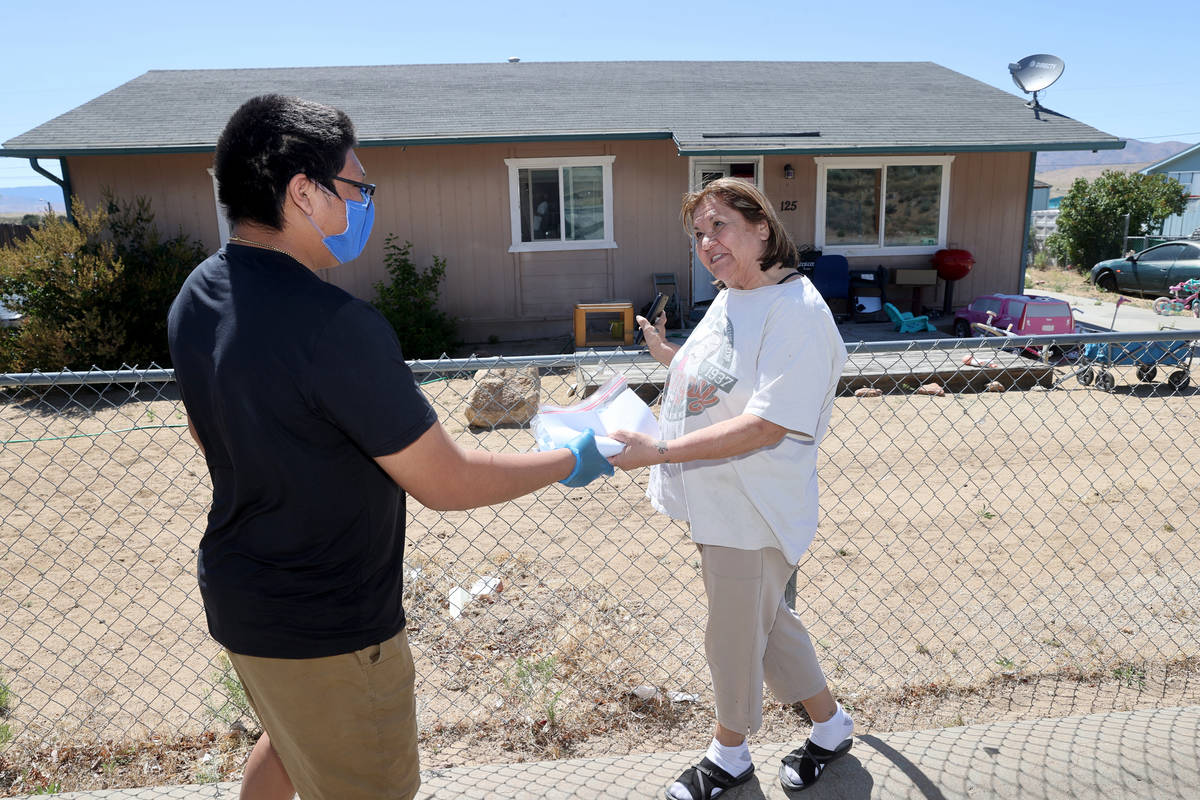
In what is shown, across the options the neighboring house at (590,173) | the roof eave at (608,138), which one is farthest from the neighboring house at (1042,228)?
the roof eave at (608,138)

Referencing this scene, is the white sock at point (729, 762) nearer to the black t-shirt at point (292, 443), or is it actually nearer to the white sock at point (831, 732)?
the white sock at point (831, 732)

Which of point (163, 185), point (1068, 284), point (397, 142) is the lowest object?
point (1068, 284)

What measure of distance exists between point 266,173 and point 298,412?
0.41 m

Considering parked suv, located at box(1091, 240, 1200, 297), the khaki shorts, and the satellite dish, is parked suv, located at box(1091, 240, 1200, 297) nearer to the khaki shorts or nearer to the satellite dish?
the satellite dish

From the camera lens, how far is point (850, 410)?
797 centimetres

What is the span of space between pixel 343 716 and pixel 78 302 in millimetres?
9406

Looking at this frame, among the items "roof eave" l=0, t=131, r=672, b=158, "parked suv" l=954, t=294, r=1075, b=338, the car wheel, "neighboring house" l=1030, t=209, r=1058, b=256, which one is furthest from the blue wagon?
"neighboring house" l=1030, t=209, r=1058, b=256

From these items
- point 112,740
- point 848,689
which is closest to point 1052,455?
point 848,689

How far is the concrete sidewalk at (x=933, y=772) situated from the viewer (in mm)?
2428

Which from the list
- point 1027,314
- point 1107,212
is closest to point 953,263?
point 1027,314

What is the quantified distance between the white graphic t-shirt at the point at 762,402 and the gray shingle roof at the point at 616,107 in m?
9.05

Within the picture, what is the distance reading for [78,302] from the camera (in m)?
9.30

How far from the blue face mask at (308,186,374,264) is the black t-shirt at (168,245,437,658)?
74 mm

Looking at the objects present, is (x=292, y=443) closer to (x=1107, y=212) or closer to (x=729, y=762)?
(x=729, y=762)
